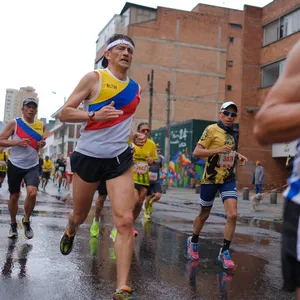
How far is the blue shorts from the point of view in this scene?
559 centimetres

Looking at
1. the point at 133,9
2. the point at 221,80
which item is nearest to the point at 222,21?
the point at 221,80

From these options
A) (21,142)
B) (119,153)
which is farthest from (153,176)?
(119,153)

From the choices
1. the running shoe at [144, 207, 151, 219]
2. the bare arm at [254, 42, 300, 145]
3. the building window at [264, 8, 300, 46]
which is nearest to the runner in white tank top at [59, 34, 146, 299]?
the bare arm at [254, 42, 300, 145]

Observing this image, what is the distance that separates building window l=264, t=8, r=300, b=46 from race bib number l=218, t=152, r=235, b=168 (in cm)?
2410

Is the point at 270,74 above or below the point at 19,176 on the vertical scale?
above

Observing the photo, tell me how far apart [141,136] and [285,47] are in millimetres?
26203

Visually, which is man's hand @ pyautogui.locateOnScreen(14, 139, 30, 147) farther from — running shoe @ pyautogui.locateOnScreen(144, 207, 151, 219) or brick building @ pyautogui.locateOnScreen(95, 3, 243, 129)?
brick building @ pyautogui.locateOnScreen(95, 3, 243, 129)

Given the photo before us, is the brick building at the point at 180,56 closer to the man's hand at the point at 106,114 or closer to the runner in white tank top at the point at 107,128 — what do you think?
the runner in white tank top at the point at 107,128

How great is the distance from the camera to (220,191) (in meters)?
5.74

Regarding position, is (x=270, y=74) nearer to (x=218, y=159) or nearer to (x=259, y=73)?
(x=259, y=73)

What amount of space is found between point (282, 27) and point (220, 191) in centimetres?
2601

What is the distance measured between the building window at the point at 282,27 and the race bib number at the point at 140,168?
73.3ft

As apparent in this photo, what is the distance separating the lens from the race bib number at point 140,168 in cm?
826

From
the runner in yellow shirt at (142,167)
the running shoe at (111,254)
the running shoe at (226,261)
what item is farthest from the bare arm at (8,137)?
the running shoe at (226,261)
